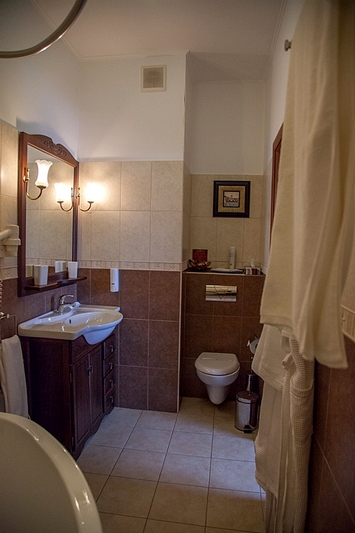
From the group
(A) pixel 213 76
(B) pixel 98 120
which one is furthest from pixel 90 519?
(A) pixel 213 76

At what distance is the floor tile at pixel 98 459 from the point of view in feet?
6.16

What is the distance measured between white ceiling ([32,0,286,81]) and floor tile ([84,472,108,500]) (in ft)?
9.68

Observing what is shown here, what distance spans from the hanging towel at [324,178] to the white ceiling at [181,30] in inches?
64.1

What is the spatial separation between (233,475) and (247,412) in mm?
509

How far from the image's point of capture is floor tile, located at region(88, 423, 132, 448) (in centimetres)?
212

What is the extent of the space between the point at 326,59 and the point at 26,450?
1.61 meters

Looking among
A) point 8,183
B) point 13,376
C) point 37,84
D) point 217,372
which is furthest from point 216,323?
point 37,84

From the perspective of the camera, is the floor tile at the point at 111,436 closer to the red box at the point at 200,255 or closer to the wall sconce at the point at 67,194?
the red box at the point at 200,255

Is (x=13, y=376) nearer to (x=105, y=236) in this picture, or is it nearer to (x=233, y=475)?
(x=105, y=236)

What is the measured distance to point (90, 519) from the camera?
0.90m

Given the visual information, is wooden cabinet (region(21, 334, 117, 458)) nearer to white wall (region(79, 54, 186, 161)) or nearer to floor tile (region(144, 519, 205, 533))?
floor tile (region(144, 519, 205, 533))

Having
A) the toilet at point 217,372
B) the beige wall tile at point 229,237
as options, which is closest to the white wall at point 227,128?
→ the beige wall tile at point 229,237

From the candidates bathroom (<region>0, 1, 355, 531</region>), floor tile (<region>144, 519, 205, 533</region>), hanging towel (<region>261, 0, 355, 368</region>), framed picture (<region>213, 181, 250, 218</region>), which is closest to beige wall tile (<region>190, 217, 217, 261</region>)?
framed picture (<region>213, 181, 250, 218</region>)

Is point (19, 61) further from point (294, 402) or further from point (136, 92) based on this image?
point (294, 402)
